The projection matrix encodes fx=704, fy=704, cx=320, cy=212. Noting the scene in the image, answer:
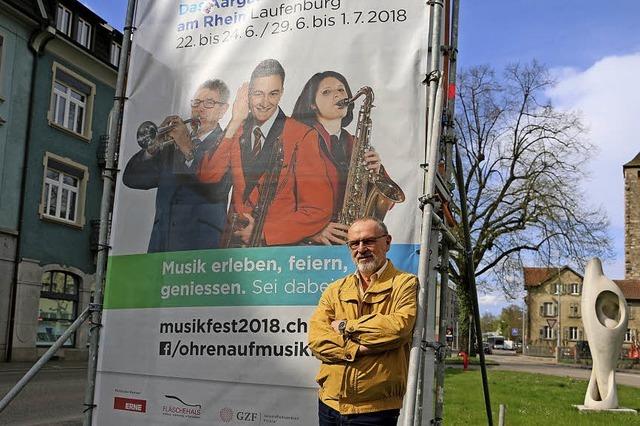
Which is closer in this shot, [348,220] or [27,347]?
[348,220]

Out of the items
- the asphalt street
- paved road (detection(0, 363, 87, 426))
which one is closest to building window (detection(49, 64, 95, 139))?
the asphalt street

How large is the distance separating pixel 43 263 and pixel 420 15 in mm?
20369

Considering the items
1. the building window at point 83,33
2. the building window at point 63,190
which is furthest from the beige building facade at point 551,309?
the building window at point 83,33

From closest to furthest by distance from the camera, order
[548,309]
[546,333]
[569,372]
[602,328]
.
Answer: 1. [602,328]
2. [569,372]
3. [546,333]
4. [548,309]

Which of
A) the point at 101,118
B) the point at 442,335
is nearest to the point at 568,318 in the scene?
the point at 101,118

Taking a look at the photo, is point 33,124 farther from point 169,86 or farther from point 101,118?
point 169,86

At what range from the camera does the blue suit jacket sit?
453 cm

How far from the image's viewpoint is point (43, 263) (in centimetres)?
2208

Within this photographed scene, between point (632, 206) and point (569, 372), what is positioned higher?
point (632, 206)

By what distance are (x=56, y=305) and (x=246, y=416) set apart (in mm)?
20420

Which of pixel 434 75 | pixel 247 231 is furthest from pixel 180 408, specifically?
pixel 434 75

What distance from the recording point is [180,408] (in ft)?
14.5

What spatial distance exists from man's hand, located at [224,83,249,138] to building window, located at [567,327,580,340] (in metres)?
87.5

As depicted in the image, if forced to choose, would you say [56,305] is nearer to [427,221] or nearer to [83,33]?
[83,33]
